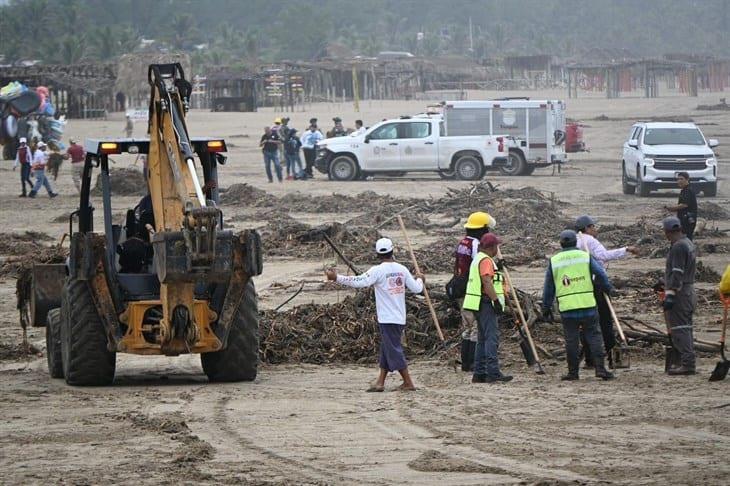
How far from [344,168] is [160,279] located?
90.9 ft

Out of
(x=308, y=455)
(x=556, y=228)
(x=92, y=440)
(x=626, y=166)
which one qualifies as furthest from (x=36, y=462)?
(x=626, y=166)

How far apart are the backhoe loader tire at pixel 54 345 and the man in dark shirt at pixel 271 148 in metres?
24.2

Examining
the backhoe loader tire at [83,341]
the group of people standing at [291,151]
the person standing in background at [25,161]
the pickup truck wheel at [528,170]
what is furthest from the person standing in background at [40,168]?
the backhoe loader tire at [83,341]

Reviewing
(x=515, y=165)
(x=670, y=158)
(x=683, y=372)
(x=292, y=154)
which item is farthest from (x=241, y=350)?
(x=515, y=165)

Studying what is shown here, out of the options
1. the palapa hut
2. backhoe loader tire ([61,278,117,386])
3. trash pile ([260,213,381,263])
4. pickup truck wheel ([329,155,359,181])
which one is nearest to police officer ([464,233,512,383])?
backhoe loader tire ([61,278,117,386])

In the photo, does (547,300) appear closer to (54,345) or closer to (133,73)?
(54,345)

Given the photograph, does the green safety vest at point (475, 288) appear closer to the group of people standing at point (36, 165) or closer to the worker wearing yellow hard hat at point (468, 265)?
the worker wearing yellow hard hat at point (468, 265)

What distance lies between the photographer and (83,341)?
41.8ft

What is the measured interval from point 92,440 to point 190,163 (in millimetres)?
2637

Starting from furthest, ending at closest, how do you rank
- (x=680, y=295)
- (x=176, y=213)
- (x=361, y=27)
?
Result: (x=361, y=27) < (x=680, y=295) < (x=176, y=213)

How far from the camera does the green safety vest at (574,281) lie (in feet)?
42.6

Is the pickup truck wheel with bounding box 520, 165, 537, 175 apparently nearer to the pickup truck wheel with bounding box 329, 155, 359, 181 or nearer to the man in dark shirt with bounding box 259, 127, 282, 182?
the pickup truck wheel with bounding box 329, 155, 359, 181

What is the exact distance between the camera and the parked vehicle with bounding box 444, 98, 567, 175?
38.9 m

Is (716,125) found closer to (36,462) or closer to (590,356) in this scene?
(590,356)
